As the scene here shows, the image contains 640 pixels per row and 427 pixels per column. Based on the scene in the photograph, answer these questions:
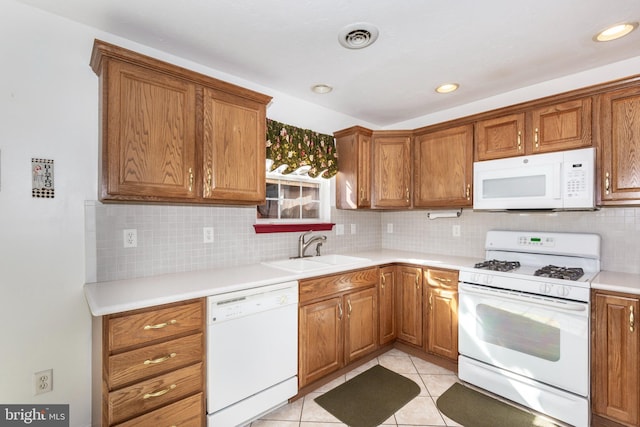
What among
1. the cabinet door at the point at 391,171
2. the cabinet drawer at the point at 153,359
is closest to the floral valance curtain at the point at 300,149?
the cabinet door at the point at 391,171

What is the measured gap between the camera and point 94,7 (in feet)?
5.34

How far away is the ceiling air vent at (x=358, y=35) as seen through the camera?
177 centimetres

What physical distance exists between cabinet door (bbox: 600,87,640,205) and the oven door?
805mm

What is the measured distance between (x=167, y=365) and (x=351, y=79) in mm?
2341

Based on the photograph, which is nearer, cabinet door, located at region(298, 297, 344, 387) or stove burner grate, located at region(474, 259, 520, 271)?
cabinet door, located at region(298, 297, 344, 387)

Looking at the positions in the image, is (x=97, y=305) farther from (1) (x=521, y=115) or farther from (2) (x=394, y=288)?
(1) (x=521, y=115)

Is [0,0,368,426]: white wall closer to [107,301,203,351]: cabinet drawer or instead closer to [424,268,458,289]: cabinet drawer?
[107,301,203,351]: cabinet drawer

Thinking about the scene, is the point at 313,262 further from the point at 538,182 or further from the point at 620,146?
the point at 620,146

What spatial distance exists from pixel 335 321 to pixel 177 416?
120 centimetres

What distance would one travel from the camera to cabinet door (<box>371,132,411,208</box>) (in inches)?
122

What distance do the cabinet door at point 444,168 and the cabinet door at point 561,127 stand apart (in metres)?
0.49

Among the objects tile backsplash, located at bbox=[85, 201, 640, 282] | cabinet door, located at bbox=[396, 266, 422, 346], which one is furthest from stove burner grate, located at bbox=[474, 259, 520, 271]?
cabinet door, located at bbox=[396, 266, 422, 346]

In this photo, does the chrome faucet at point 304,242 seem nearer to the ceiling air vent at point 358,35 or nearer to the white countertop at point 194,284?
the white countertop at point 194,284

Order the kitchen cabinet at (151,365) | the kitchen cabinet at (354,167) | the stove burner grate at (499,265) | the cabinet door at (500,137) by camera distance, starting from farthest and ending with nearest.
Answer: the kitchen cabinet at (354,167), the cabinet door at (500,137), the stove burner grate at (499,265), the kitchen cabinet at (151,365)
